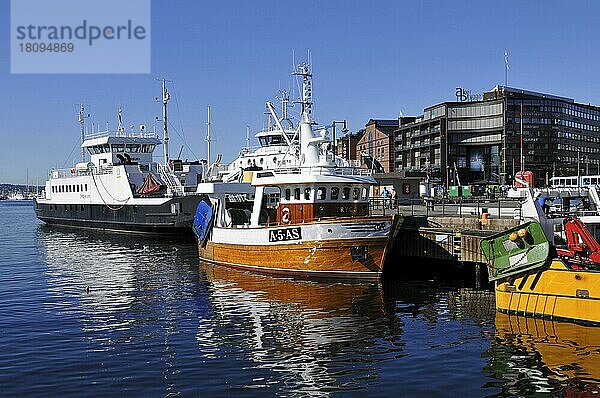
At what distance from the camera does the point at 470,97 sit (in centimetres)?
10900

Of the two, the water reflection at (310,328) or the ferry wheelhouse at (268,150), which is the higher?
the ferry wheelhouse at (268,150)

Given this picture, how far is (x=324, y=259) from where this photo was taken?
26.1 meters

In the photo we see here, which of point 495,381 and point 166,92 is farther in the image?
point 166,92

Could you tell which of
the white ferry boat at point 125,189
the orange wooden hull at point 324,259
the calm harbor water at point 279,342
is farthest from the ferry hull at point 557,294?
the white ferry boat at point 125,189

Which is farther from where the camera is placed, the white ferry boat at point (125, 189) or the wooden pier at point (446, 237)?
the white ferry boat at point (125, 189)

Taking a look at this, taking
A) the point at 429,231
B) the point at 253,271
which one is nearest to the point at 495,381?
the point at 429,231

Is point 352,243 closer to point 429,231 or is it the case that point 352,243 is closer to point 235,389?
point 429,231

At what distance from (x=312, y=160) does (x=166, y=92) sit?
34831 mm

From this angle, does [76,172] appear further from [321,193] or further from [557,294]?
[557,294]

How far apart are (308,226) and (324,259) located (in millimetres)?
1544

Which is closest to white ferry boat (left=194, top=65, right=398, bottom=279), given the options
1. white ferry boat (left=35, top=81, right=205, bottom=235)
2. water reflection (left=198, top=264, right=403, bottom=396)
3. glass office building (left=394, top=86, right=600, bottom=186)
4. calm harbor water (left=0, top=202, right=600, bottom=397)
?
water reflection (left=198, top=264, right=403, bottom=396)

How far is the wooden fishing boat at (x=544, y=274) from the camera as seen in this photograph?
1675 centimetres

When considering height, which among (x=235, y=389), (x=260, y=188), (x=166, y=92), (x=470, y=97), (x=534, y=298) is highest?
(x=470, y=97)

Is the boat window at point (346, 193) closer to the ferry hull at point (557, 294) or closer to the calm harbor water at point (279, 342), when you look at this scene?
the calm harbor water at point (279, 342)
